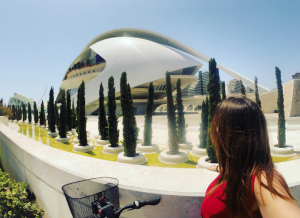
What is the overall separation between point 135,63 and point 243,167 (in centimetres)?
3397

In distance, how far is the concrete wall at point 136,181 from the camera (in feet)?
5.19

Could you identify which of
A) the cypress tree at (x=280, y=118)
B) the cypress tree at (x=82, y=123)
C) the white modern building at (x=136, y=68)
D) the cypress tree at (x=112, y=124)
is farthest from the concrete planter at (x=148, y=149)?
the white modern building at (x=136, y=68)

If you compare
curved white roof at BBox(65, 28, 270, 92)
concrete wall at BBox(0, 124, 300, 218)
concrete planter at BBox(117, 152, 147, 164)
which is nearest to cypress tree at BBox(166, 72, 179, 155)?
concrete planter at BBox(117, 152, 147, 164)

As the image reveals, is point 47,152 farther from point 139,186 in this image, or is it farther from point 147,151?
point 147,151

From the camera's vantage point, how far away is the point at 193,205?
156 centimetres

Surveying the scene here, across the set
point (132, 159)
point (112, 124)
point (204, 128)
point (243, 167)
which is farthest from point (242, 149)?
point (112, 124)

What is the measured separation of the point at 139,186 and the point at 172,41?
156 feet

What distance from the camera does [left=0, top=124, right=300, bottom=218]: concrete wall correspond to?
158 centimetres

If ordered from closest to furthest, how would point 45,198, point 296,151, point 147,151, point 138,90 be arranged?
1. point 45,198
2. point 296,151
3. point 147,151
4. point 138,90

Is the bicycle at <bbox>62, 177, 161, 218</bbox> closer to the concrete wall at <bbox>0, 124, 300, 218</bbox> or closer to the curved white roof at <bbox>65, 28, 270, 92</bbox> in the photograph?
the concrete wall at <bbox>0, 124, 300, 218</bbox>

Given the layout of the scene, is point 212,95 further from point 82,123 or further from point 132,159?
point 82,123

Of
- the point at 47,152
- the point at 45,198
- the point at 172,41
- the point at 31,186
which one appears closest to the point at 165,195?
the point at 45,198

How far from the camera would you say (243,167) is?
896 mm

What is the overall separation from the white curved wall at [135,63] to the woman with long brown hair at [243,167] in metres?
31.8
